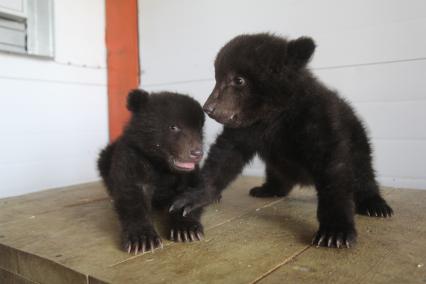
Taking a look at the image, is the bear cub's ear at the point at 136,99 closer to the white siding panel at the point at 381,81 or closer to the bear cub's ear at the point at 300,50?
the bear cub's ear at the point at 300,50

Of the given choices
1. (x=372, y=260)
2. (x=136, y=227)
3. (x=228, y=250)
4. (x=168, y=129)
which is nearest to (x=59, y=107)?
(x=168, y=129)

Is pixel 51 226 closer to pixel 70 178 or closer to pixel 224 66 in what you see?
pixel 224 66

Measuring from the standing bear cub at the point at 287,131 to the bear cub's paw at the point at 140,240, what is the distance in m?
0.26

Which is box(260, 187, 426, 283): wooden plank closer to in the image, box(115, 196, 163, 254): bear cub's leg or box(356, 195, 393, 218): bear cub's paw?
box(356, 195, 393, 218): bear cub's paw

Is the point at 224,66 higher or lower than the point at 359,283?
higher

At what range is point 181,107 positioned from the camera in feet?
7.91

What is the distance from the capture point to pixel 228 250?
1790 millimetres

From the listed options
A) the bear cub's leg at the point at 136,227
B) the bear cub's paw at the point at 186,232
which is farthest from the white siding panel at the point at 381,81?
the bear cub's leg at the point at 136,227

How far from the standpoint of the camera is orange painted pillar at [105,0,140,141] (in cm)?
484

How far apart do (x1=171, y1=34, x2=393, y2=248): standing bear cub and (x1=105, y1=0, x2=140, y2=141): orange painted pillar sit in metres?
2.84

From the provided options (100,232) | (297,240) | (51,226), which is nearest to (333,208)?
(297,240)

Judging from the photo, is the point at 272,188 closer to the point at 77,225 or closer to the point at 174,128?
the point at 174,128

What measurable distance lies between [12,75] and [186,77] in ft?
6.47

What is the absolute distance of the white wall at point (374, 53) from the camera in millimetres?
3400
